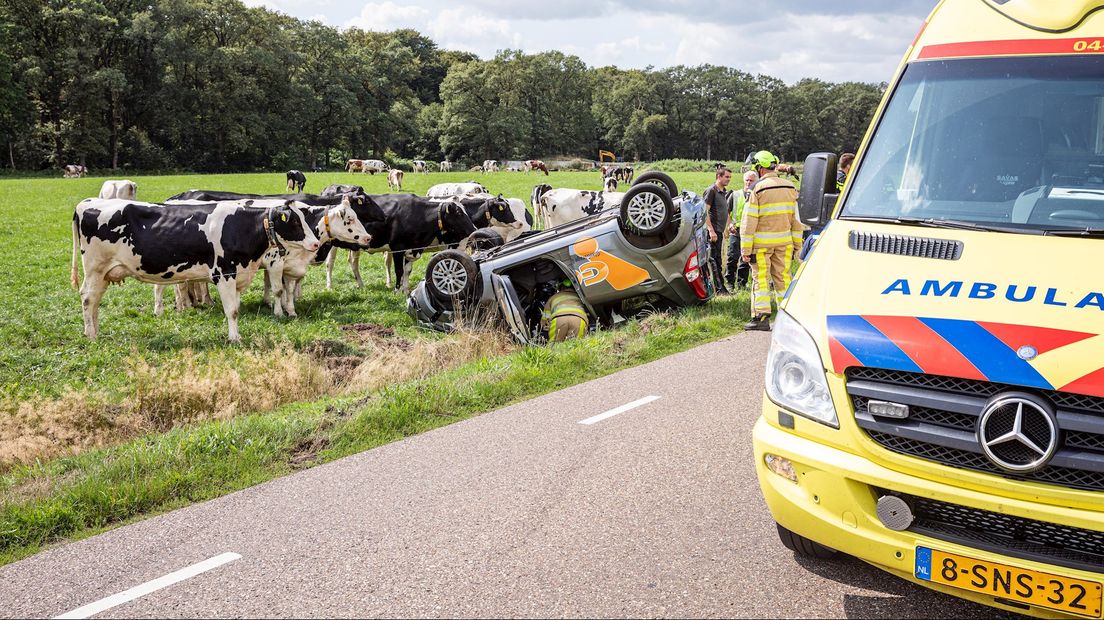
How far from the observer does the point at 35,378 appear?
9.52 metres

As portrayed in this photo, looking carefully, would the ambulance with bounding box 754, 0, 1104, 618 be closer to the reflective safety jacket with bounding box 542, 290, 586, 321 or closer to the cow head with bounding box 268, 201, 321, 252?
the reflective safety jacket with bounding box 542, 290, 586, 321

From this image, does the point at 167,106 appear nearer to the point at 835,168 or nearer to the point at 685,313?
the point at 685,313

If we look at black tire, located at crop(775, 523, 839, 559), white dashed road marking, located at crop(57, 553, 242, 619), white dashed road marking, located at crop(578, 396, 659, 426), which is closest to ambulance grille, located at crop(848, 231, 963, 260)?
black tire, located at crop(775, 523, 839, 559)

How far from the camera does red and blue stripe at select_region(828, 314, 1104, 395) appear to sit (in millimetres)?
3072

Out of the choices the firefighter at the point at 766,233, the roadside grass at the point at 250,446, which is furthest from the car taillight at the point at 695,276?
the roadside grass at the point at 250,446

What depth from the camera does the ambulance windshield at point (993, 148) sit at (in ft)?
13.9

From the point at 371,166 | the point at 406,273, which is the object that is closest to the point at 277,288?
the point at 406,273

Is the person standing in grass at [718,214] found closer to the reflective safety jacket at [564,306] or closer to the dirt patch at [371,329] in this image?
the reflective safety jacket at [564,306]

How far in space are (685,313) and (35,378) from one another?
7.74 metres

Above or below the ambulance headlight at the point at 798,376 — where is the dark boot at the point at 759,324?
below

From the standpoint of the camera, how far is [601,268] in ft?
34.0

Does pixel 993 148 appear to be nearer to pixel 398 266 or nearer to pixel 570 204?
pixel 398 266

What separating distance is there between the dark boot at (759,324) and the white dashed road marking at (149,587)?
7.41 metres

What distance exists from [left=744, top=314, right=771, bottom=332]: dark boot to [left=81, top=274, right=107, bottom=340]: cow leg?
29.0ft
